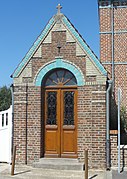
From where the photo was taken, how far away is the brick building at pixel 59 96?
35.8 ft

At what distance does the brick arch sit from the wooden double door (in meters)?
0.54

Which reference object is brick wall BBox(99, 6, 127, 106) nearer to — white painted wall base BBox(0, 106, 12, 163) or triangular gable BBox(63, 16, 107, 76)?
triangular gable BBox(63, 16, 107, 76)

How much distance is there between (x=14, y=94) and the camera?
1151 centimetres

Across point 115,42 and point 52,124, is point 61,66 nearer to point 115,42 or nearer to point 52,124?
point 52,124

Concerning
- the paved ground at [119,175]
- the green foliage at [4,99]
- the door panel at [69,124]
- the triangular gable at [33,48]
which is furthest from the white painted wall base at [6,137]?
the green foliage at [4,99]

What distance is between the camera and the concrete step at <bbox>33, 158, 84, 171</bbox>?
1042 cm

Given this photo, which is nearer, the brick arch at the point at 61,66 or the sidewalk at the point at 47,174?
the sidewalk at the point at 47,174

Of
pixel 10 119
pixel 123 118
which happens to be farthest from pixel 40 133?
pixel 123 118

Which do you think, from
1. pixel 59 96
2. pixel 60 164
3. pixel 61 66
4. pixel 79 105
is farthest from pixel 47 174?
pixel 61 66

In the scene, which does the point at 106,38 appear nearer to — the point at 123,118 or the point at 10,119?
the point at 123,118

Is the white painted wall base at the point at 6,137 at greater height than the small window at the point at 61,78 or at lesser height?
lesser

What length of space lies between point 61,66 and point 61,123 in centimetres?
216

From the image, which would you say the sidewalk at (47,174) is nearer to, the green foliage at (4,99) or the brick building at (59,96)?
the brick building at (59,96)

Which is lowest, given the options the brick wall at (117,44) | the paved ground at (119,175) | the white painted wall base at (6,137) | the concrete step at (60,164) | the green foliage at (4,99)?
the paved ground at (119,175)
